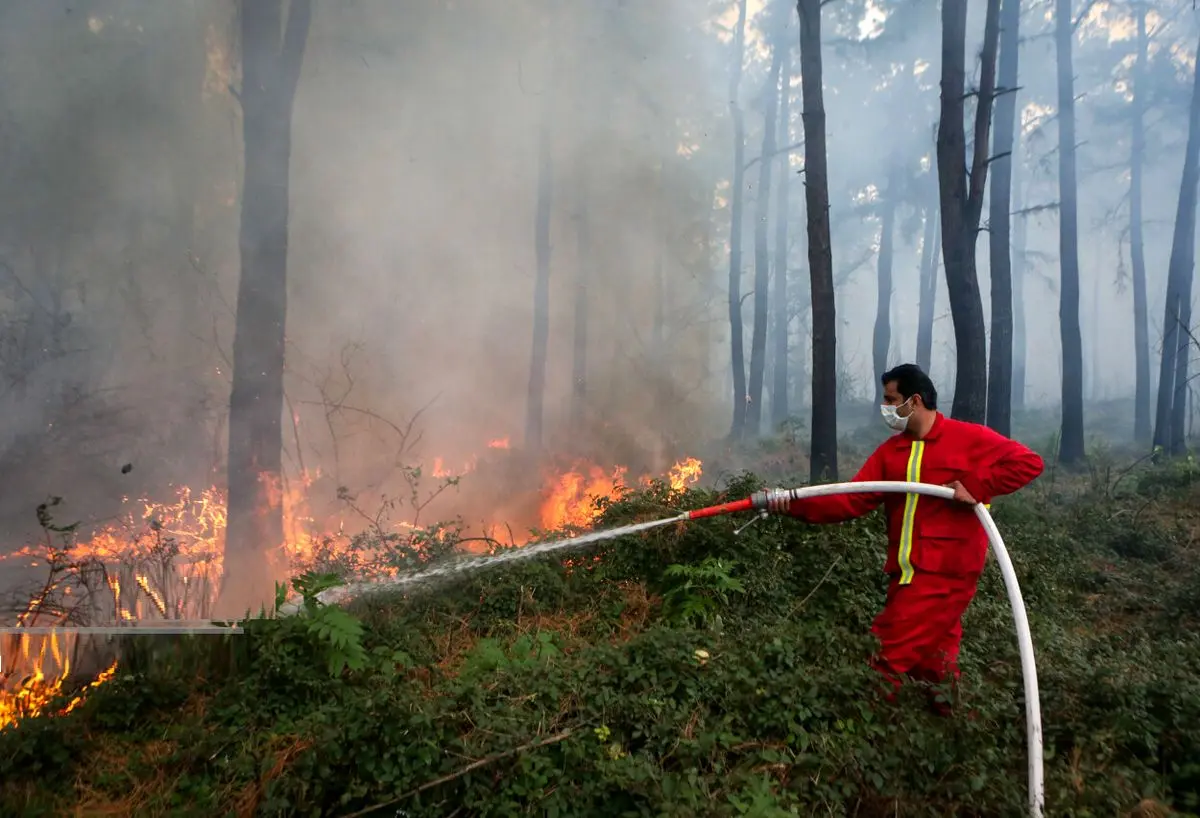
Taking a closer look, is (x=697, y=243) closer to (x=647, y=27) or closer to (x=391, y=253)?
(x=647, y=27)

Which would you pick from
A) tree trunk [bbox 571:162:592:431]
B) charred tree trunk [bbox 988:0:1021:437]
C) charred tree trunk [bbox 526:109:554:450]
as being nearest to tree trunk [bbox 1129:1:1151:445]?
charred tree trunk [bbox 988:0:1021:437]

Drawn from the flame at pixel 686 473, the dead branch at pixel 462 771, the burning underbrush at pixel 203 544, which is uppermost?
the dead branch at pixel 462 771

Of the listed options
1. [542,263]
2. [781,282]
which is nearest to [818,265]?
[542,263]

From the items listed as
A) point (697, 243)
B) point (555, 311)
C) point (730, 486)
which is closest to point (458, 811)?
point (730, 486)

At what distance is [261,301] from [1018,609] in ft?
32.0

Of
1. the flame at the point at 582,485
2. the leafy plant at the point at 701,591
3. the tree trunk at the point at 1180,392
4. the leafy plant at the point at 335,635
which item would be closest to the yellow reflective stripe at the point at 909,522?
the leafy plant at the point at 701,591

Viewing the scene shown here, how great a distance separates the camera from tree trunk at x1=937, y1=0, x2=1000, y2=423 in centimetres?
993

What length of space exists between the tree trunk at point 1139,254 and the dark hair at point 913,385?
21.9 metres

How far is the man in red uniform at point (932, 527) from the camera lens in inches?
137

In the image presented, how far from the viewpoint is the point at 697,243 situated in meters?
23.5

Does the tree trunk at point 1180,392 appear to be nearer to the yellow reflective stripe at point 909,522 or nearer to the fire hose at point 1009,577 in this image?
the yellow reflective stripe at point 909,522

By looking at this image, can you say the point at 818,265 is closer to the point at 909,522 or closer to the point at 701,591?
the point at 701,591

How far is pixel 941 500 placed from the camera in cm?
358

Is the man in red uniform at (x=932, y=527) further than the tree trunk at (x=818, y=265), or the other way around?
the tree trunk at (x=818, y=265)
